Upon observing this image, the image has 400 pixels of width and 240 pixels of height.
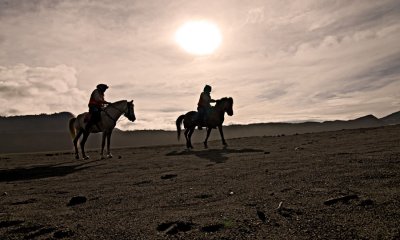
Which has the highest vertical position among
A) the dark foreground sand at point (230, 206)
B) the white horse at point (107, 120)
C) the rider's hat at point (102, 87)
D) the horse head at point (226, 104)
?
the rider's hat at point (102, 87)

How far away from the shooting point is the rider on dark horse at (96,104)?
1400 centimetres

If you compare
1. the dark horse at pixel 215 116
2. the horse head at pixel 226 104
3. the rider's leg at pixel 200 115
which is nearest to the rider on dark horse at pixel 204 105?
the rider's leg at pixel 200 115

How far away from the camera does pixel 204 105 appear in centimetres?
1684

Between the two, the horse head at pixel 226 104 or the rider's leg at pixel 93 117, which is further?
the horse head at pixel 226 104

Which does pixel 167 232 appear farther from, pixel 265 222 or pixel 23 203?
pixel 23 203

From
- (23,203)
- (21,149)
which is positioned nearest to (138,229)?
(23,203)

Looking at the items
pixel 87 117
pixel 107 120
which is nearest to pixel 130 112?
pixel 107 120

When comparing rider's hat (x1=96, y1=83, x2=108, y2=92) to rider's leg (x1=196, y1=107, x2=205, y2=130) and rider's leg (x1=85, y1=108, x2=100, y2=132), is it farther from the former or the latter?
rider's leg (x1=196, y1=107, x2=205, y2=130)

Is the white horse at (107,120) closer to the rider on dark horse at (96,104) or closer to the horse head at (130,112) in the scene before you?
the horse head at (130,112)

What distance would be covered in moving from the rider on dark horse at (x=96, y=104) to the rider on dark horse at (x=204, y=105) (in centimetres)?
480

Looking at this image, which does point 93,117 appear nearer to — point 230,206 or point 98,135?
point 230,206

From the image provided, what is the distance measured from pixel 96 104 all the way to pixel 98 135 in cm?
4461

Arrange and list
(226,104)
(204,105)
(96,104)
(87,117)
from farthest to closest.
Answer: (226,104) < (204,105) < (87,117) < (96,104)

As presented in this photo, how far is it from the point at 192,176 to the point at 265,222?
3.41m
